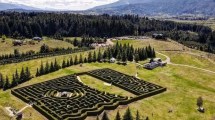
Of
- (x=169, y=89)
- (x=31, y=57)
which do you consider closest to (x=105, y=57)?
(x=31, y=57)

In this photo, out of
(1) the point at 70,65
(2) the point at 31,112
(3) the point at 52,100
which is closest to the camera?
(2) the point at 31,112

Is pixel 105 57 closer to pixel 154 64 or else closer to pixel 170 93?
pixel 154 64

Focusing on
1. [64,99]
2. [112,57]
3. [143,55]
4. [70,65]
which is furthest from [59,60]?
[64,99]

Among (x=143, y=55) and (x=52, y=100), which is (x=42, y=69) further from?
(x=143, y=55)

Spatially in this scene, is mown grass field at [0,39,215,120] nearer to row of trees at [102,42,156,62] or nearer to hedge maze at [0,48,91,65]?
hedge maze at [0,48,91,65]

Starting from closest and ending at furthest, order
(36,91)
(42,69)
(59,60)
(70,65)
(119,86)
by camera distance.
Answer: (36,91), (119,86), (42,69), (70,65), (59,60)

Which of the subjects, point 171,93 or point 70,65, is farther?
point 70,65

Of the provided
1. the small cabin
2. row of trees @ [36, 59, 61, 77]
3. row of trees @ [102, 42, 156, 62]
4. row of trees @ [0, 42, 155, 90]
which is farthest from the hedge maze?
the small cabin
